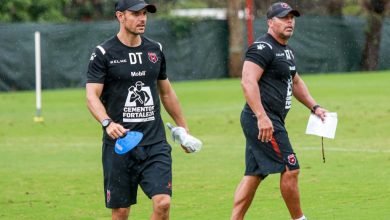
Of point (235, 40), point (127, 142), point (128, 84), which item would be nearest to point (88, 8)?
point (235, 40)

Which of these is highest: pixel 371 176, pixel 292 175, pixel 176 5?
pixel 292 175

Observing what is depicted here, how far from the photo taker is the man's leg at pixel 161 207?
9062 millimetres

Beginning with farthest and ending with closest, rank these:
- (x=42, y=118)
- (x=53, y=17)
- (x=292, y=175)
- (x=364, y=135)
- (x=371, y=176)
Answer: (x=53, y=17)
(x=42, y=118)
(x=364, y=135)
(x=371, y=176)
(x=292, y=175)

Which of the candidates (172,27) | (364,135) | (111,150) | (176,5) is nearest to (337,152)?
(364,135)

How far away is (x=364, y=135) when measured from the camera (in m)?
21.5

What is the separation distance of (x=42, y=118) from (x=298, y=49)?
19.5 metres

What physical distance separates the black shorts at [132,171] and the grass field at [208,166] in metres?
2.72

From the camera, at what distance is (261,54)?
34.3 feet

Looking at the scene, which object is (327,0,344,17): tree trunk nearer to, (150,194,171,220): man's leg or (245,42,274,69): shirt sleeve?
(245,42,274,69): shirt sleeve

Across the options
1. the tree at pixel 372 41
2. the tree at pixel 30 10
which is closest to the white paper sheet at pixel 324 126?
the tree at pixel 372 41

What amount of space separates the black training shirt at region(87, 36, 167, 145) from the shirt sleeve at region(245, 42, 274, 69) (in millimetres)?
1362

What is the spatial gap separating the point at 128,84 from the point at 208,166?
787cm

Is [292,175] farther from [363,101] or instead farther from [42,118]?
[363,101]

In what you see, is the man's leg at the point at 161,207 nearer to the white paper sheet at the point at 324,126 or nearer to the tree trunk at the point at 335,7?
the white paper sheet at the point at 324,126
